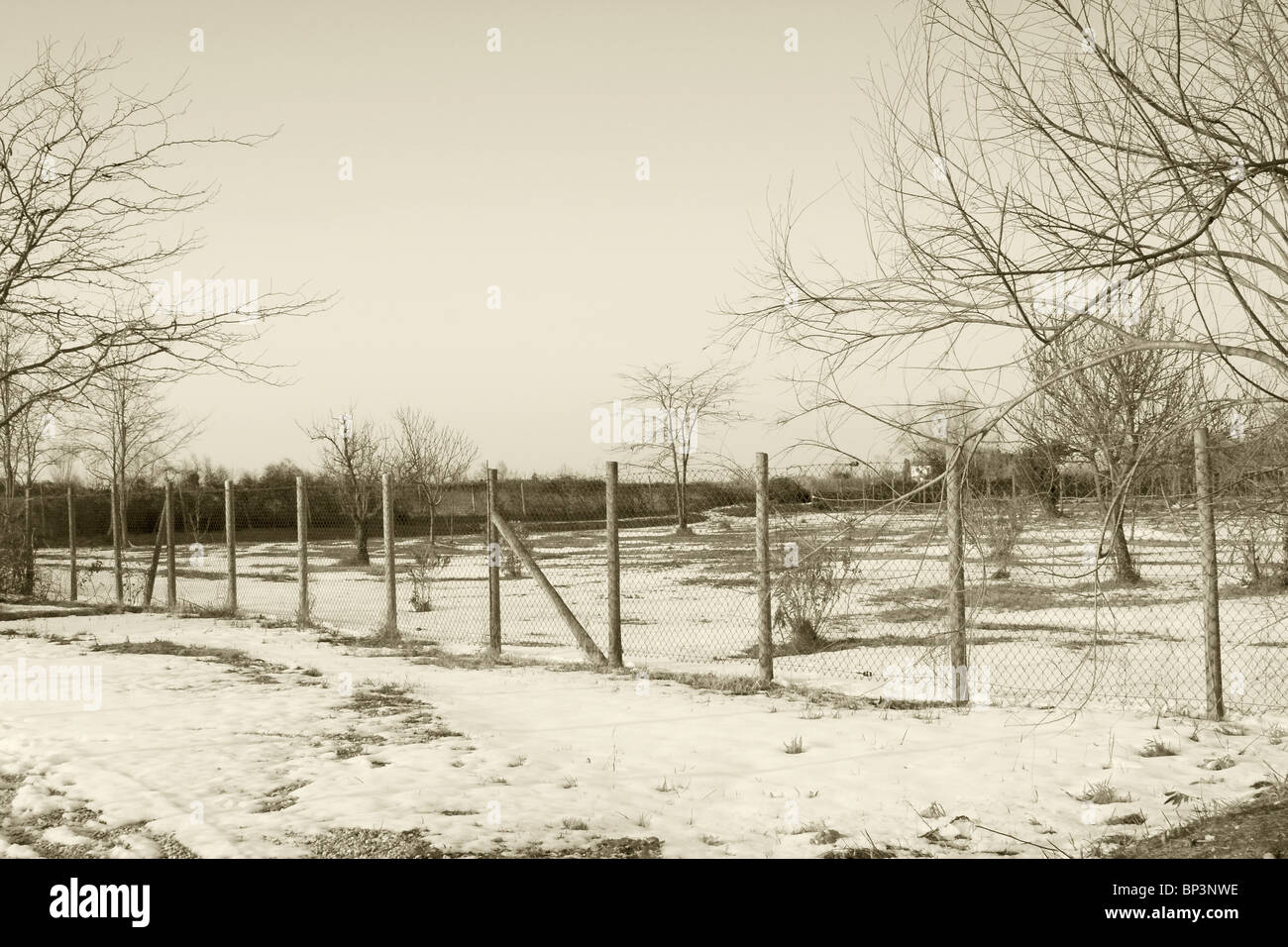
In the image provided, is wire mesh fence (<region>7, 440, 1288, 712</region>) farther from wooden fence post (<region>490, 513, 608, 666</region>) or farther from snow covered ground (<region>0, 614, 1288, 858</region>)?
snow covered ground (<region>0, 614, 1288, 858</region>)

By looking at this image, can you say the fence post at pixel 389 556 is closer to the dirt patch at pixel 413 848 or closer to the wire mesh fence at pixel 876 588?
the wire mesh fence at pixel 876 588

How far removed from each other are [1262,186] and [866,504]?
2116mm

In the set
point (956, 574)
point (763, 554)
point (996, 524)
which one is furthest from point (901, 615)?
point (956, 574)

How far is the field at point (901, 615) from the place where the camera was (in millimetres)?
5664

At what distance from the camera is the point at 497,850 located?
4.16m

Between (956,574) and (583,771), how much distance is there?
7.55 ft

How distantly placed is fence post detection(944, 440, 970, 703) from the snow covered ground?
24 cm

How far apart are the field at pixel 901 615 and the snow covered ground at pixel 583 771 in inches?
22.0

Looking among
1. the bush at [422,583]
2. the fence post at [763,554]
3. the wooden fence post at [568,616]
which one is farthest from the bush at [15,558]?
the fence post at [763,554]

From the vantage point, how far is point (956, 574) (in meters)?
5.46

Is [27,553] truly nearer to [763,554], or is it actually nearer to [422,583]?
[422,583]

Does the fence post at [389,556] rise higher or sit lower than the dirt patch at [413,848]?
higher

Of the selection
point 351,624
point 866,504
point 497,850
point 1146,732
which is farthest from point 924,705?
point 351,624
